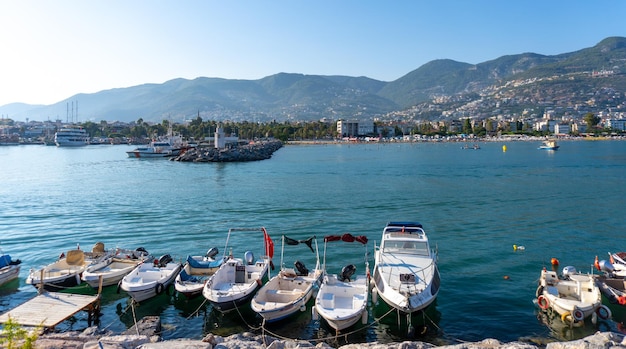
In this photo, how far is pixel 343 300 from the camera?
15.2 metres

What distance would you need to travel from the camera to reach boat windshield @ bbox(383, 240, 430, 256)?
58.0ft

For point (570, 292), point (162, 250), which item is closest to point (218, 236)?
point (162, 250)

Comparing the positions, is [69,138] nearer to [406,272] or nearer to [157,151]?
[157,151]

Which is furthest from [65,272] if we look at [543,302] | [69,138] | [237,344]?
[69,138]

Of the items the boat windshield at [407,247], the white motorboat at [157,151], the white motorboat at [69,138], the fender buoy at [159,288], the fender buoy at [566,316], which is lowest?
the fender buoy at [566,316]

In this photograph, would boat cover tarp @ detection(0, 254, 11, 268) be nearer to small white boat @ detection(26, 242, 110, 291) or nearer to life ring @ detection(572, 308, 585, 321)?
small white boat @ detection(26, 242, 110, 291)

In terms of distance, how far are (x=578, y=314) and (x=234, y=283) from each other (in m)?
12.1

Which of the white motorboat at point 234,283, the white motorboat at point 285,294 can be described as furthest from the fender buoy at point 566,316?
the white motorboat at point 234,283

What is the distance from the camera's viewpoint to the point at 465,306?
16.5m

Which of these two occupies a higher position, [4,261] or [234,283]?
[4,261]

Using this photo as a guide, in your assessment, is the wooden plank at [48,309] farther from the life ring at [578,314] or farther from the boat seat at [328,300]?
the life ring at [578,314]

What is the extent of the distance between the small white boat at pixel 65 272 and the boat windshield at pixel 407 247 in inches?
505

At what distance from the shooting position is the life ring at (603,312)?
1427cm

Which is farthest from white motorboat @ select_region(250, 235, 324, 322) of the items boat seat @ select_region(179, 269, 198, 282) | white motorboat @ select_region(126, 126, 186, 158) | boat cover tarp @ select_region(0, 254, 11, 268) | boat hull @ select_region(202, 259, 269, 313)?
white motorboat @ select_region(126, 126, 186, 158)
